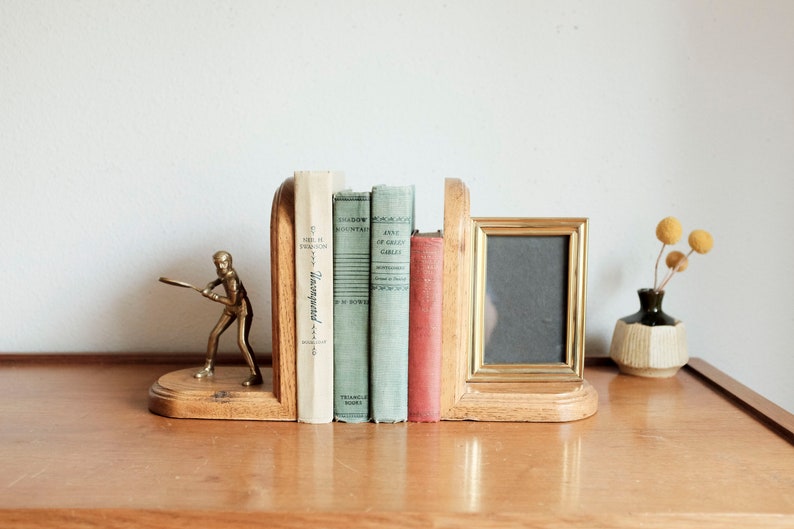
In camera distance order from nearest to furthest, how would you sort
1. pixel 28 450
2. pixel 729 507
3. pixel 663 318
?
pixel 729 507 → pixel 28 450 → pixel 663 318

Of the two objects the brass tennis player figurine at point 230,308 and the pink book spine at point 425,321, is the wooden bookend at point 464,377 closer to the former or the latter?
the pink book spine at point 425,321

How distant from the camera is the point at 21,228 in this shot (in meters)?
1.12

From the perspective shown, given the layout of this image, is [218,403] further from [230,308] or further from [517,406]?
[517,406]

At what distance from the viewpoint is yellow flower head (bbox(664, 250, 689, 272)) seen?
107cm

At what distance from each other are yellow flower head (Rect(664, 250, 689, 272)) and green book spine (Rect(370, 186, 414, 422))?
46cm

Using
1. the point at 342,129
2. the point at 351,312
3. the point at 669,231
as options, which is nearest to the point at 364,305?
the point at 351,312

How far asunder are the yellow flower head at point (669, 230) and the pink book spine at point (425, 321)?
38cm

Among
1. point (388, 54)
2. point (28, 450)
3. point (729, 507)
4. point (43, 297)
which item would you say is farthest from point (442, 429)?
point (43, 297)

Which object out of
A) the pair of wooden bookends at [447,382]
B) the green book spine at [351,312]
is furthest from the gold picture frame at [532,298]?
the green book spine at [351,312]

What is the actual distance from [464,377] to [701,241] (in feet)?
1.43

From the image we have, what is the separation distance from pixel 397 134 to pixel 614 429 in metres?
0.53

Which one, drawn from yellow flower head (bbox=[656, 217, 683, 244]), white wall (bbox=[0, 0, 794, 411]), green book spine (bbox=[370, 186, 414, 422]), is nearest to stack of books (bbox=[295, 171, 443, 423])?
green book spine (bbox=[370, 186, 414, 422])

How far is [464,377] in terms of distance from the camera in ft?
2.81

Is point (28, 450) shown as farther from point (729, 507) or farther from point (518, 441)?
point (729, 507)
